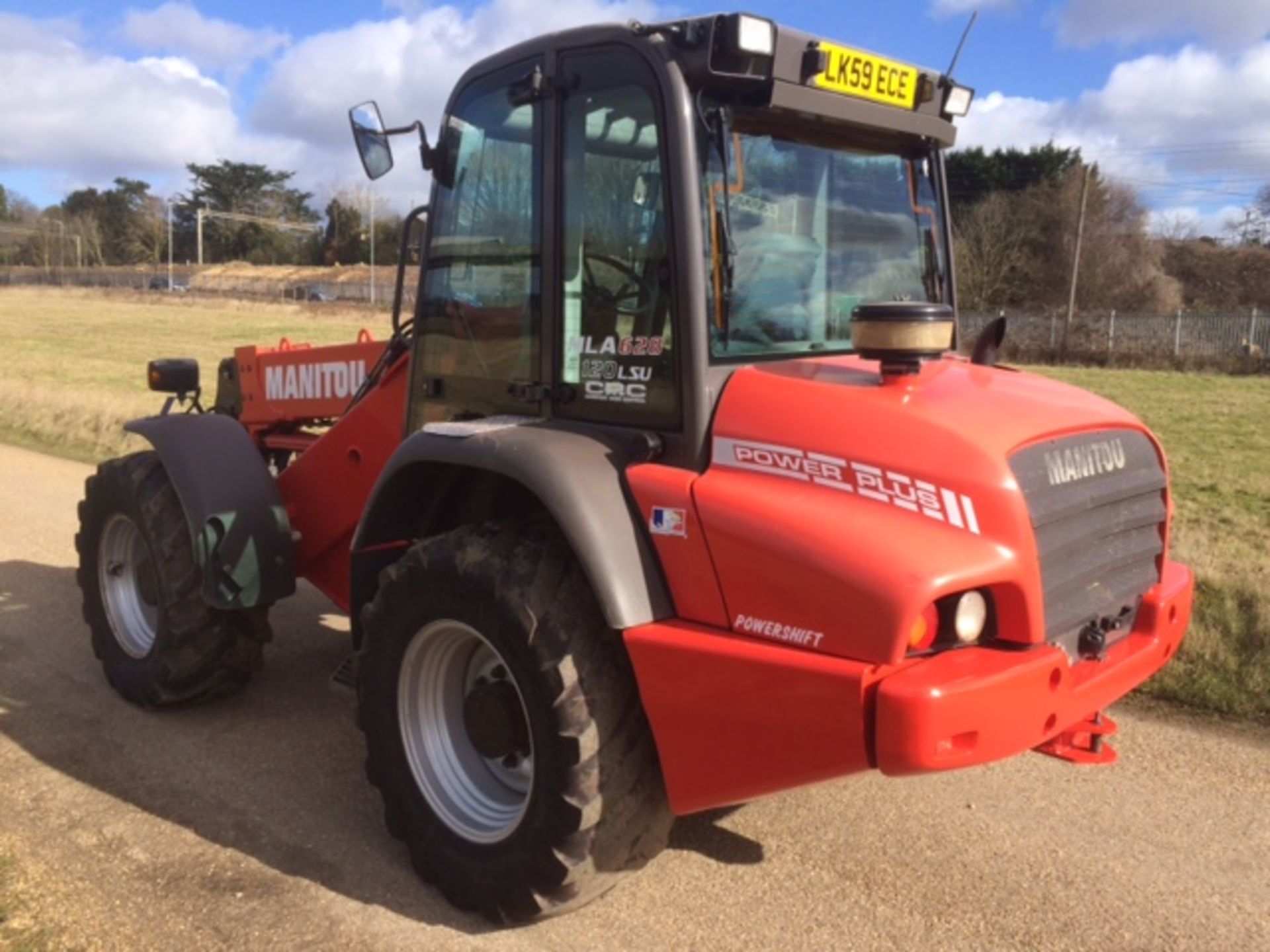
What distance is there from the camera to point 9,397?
14.1 m

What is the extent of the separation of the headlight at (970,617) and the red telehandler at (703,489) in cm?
2

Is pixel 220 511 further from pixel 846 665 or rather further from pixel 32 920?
pixel 846 665

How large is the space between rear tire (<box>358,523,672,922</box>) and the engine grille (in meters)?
1.14

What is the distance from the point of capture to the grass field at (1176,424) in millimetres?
5000

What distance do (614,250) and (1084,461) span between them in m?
1.43

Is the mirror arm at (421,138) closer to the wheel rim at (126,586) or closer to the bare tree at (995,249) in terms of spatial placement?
the wheel rim at (126,586)

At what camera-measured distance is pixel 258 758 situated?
430cm

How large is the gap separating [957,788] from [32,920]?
2974 mm

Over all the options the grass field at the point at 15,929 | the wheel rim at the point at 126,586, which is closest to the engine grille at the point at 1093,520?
the grass field at the point at 15,929

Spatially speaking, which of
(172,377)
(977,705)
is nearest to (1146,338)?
(172,377)

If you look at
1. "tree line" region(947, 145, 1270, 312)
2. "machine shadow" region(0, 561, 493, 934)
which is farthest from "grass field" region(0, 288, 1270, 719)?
"tree line" region(947, 145, 1270, 312)

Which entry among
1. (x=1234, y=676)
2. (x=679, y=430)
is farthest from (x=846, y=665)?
(x=1234, y=676)

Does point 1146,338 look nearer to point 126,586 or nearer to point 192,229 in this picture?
point 126,586

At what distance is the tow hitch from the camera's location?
3295 millimetres
